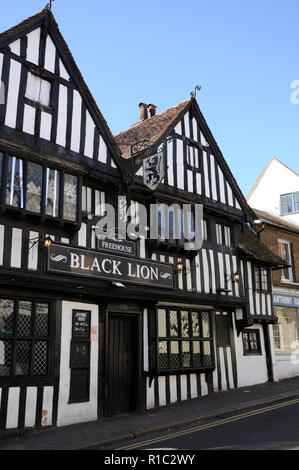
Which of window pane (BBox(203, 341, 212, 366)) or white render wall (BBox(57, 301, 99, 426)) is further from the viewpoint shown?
window pane (BBox(203, 341, 212, 366))

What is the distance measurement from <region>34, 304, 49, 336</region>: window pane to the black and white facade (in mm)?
22

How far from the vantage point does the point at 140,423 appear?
9.17 metres

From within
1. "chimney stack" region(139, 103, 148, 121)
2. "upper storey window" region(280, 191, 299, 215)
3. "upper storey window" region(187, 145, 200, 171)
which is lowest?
"upper storey window" region(187, 145, 200, 171)

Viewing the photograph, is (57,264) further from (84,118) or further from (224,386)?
(224,386)

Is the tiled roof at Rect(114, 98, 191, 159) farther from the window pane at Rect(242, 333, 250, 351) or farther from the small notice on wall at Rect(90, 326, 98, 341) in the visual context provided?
the window pane at Rect(242, 333, 250, 351)

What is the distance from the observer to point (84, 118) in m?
10.8

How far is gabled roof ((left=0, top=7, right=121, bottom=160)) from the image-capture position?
9.54m

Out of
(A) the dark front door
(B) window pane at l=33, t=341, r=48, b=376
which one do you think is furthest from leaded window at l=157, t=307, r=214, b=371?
(B) window pane at l=33, t=341, r=48, b=376

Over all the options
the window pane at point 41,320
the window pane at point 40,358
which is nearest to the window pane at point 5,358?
the window pane at point 40,358

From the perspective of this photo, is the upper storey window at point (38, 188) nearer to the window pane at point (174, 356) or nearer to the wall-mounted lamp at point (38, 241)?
the wall-mounted lamp at point (38, 241)

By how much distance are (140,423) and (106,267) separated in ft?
11.6

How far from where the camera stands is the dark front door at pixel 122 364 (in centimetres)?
1047

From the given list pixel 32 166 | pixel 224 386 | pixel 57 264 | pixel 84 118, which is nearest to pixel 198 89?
pixel 84 118

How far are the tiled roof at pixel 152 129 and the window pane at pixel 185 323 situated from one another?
16.0ft
